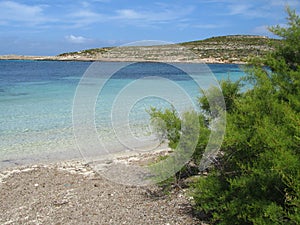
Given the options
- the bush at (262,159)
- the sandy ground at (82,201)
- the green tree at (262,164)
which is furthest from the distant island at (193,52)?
the green tree at (262,164)

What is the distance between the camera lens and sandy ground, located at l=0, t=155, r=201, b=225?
5219 mm

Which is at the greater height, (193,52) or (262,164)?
(193,52)

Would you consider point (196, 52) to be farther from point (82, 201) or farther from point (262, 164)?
point (262, 164)

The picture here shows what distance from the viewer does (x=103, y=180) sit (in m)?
7.51

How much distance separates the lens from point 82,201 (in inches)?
240

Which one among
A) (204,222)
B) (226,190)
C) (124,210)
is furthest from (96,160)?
(226,190)

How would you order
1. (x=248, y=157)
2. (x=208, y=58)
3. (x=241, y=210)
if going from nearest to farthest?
1. (x=241, y=210)
2. (x=248, y=157)
3. (x=208, y=58)

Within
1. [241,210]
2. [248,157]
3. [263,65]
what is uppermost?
[263,65]

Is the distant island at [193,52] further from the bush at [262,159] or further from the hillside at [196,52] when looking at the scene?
the bush at [262,159]

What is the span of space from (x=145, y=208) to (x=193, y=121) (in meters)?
1.64

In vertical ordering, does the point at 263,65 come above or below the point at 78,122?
above

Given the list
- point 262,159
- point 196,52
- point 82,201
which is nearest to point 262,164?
point 262,159

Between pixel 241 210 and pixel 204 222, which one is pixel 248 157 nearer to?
pixel 241 210

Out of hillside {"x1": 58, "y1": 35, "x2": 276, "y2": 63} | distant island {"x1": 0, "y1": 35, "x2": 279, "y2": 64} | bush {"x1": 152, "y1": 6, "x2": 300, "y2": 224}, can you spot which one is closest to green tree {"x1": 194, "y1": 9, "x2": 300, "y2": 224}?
bush {"x1": 152, "y1": 6, "x2": 300, "y2": 224}
